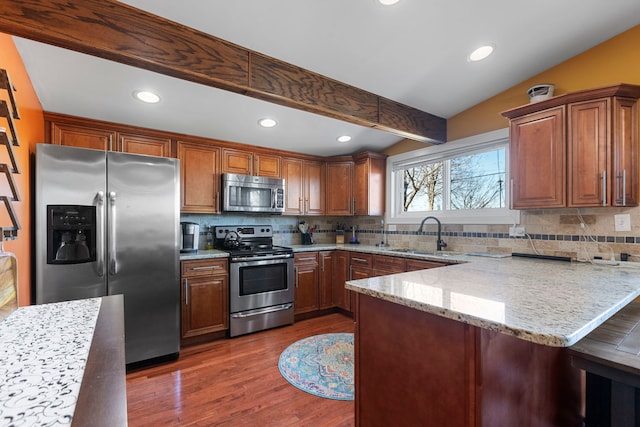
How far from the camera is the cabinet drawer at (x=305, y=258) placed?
3.62 meters

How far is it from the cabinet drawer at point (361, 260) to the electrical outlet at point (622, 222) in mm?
2074

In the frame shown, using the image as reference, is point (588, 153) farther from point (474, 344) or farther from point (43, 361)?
point (43, 361)

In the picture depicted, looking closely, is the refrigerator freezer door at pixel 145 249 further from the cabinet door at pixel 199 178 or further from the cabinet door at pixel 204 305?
the cabinet door at pixel 199 178

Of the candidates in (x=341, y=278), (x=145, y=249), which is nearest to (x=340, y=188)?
(x=341, y=278)

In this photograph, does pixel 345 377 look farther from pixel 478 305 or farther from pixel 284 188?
pixel 284 188

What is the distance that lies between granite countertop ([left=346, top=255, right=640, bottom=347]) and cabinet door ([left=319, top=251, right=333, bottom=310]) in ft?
6.65

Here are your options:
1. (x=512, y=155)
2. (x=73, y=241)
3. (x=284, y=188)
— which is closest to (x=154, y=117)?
(x=73, y=241)

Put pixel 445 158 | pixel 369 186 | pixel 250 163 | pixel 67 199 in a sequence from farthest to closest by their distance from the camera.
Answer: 1. pixel 369 186
2. pixel 250 163
3. pixel 445 158
4. pixel 67 199

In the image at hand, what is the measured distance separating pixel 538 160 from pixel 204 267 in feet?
10.2

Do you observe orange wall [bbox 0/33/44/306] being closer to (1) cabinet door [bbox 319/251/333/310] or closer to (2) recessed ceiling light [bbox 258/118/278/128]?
(2) recessed ceiling light [bbox 258/118/278/128]

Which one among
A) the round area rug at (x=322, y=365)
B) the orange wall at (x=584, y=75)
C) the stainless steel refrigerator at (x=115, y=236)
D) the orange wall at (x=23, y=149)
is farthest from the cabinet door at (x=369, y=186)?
the orange wall at (x=23, y=149)

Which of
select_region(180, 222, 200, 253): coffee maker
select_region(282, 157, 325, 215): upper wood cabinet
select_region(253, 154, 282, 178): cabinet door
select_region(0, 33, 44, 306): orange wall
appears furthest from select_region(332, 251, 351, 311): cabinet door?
select_region(0, 33, 44, 306): orange wall

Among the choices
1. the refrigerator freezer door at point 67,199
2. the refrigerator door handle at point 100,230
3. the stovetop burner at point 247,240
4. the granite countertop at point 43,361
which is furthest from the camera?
the stovetop burner at point 247,240

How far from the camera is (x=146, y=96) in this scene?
2482 millimetres
